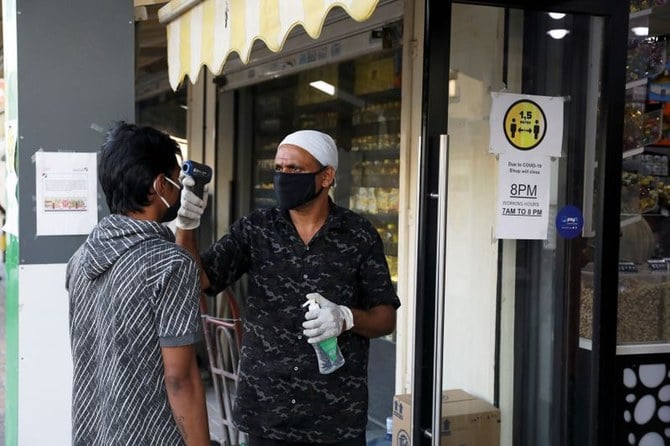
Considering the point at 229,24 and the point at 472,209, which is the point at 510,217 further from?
the point at 229,24

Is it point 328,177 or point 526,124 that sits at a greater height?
point 526,124

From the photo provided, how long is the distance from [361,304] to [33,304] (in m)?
1.35

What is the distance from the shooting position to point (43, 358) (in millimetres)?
3025

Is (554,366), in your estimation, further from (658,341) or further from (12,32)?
(12,32)

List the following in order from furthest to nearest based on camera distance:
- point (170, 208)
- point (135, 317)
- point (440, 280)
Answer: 1. point (440, 280)
2. point (170, 208)
3. point (135, 317)

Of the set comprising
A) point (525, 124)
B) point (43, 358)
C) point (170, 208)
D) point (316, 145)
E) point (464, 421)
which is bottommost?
point (464, 421)

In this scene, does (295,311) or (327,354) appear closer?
(327,354)

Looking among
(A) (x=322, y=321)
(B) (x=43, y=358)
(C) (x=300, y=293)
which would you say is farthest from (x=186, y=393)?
(B) (x=43, y=358)

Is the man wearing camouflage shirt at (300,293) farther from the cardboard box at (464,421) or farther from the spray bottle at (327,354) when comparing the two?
the cardboard box at (464,421)

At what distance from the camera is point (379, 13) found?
180 inches

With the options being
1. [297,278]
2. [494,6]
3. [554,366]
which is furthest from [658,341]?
[297,278]

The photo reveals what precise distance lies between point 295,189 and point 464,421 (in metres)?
1.52

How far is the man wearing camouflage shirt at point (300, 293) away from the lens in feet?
7.95

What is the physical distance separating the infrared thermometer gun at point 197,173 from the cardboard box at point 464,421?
1564mm
